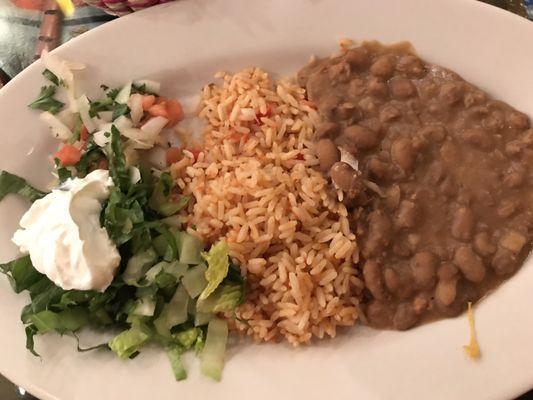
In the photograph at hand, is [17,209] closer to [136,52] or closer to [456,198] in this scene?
[136,52]

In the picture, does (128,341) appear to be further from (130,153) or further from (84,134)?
(84,134)

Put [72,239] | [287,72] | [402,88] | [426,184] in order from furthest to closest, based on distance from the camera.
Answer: [287,72]
[402,88]
[426,184]
[72,239]

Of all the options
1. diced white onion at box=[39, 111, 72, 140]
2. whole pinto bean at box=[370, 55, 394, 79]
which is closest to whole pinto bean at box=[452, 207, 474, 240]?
whole pinto bean at box=[370, 55, 394, 79]

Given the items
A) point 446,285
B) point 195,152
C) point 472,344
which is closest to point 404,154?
point 446,285

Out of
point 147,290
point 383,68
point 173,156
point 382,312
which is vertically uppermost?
point 383,68

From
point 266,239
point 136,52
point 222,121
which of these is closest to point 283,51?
point 222,121

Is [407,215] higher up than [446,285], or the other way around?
[407,215]

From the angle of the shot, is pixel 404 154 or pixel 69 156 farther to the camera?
pixel 69 156
